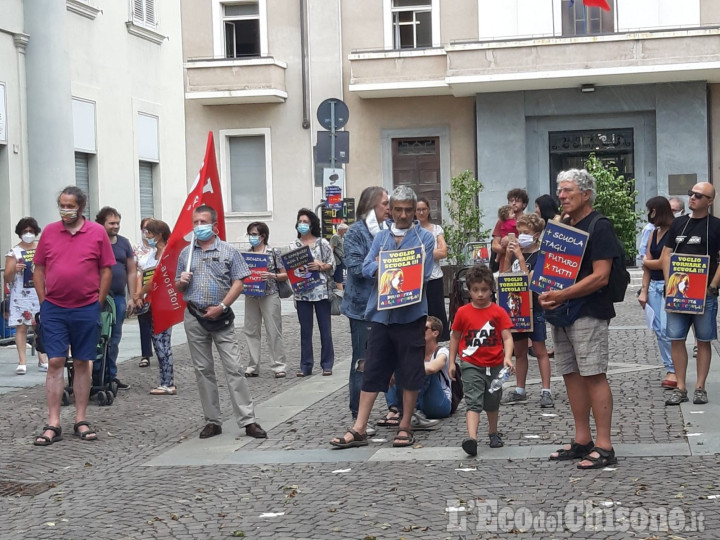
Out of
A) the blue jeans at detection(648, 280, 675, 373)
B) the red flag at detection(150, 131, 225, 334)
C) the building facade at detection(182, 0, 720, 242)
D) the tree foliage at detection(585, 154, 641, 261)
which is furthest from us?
the building facade at detection(182, 0, 720, 242)

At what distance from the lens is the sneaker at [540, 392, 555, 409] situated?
32.7ft

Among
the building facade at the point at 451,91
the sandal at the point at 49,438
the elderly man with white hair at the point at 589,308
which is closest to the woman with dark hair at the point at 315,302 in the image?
the sandal at the point at 49,438

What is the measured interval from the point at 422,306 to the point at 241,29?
24.4m

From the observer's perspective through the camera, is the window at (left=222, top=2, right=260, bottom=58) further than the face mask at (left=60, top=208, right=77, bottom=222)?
Yes

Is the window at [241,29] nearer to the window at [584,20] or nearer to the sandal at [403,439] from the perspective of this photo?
the window at [584,20]

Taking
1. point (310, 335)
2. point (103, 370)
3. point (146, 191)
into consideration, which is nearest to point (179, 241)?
point (103, 370)

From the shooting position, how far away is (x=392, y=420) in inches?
365

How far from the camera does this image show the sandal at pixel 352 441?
27.6 feet

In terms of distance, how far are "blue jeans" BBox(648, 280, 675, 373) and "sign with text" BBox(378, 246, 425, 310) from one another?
3533 mm

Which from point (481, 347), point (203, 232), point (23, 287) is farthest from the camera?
point (23, 287)

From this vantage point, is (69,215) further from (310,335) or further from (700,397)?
(700,397)

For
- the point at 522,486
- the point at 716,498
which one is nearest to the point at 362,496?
the point at 522,486

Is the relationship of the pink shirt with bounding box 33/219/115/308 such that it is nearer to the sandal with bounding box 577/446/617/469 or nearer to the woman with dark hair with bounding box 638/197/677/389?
the sandal with bounding box 577/446/617/469

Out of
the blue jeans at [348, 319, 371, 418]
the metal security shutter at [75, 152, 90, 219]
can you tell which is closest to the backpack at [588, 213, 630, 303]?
the blue jeans at [348, 319, 371, 418]
